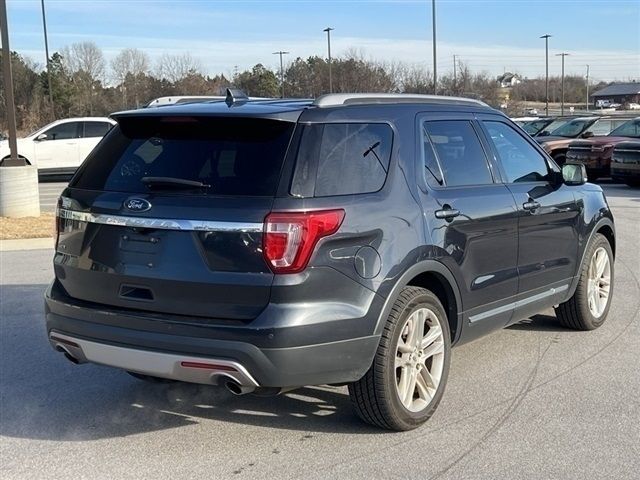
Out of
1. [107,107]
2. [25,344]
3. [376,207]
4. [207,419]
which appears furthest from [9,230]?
[107,107]

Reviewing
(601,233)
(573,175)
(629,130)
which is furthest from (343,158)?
(629,130)

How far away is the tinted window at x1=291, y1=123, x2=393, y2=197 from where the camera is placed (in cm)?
385

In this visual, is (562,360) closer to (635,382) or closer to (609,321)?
(635,382)

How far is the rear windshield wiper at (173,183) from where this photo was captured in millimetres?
3889

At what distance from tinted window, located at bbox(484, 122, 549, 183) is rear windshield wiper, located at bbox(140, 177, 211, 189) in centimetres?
237

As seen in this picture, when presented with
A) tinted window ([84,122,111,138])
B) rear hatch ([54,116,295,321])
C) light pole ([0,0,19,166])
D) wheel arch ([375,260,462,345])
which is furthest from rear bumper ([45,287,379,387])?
tinted window ([84,122,111,138])

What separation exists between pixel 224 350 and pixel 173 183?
90cm

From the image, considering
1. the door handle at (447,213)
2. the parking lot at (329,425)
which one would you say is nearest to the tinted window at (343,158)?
the door handle at (447,213)

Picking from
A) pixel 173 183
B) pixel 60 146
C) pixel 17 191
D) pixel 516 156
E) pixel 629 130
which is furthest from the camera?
pixel 60 146

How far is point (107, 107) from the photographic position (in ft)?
178

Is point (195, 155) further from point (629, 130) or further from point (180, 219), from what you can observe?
point (629, 130)

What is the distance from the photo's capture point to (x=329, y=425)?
4.44m

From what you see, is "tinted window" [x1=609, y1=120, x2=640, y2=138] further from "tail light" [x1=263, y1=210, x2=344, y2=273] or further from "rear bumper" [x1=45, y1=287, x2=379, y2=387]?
"tail light" [x1=263, y1=210, x2=344, y2=273]

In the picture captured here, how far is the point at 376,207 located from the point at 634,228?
9.40 metres
